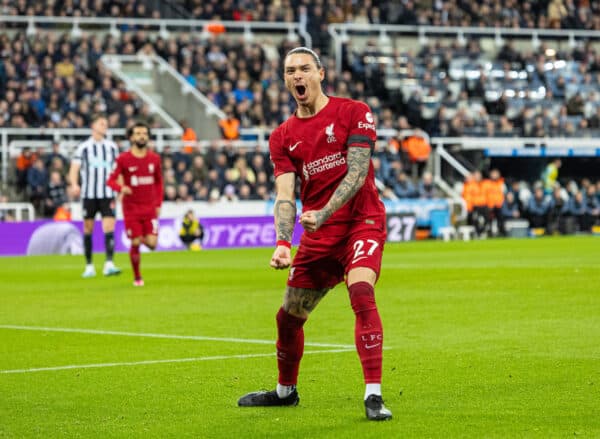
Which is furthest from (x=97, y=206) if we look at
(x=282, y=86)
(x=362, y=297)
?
(x=282, y=86)

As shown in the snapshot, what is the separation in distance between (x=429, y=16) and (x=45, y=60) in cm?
1759

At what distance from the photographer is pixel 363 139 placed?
761cm

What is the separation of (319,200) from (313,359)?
2.51m

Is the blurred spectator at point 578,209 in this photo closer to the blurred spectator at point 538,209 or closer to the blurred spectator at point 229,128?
the blurred spectator at point 538,209

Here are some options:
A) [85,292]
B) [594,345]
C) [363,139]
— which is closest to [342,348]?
[594,345]

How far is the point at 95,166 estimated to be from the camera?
2052cm

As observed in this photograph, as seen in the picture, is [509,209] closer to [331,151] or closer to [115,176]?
[115,176]

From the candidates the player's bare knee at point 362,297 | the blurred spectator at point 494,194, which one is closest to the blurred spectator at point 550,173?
the blurred spectator at point 494,194

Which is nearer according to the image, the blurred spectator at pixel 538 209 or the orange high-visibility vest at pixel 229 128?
the orange high-visibility vest at pixel 229 128

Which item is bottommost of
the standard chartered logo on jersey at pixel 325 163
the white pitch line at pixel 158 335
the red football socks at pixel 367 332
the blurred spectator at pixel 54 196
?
the blurred spectator at pixel 54 196

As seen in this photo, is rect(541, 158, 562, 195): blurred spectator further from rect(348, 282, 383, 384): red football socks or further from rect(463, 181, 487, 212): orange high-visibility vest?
rect(348, 282, 383, 384): red football socks

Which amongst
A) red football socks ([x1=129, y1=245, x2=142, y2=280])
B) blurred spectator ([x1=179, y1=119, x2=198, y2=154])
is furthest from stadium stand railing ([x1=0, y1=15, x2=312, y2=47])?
red football socks ([x1=129, y1=245, x2=142, y2=280])

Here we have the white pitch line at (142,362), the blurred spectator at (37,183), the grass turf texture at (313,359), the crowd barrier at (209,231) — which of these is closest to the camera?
the grass turf texture at (313,359)

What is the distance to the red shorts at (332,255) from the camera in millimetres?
7539
